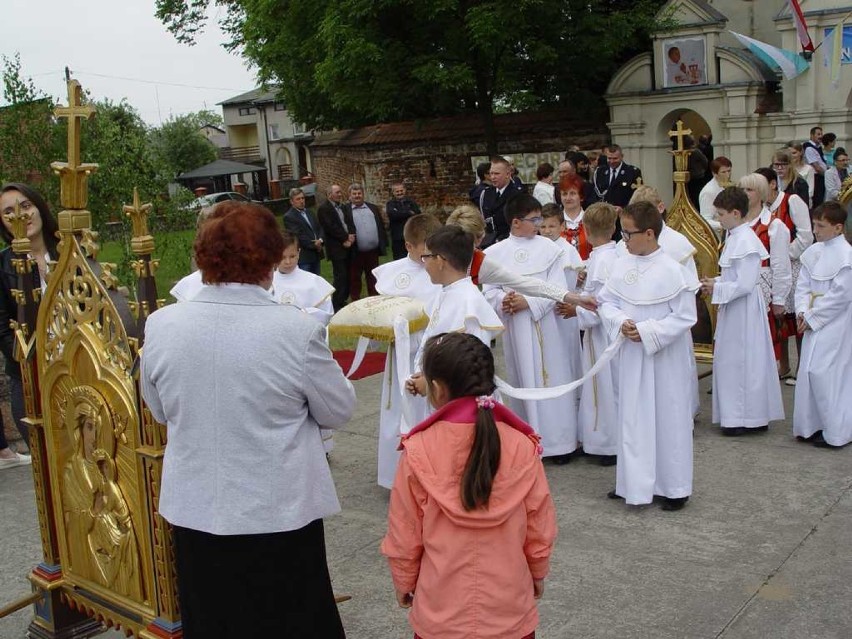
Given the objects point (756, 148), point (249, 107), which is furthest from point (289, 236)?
point (249, 107)

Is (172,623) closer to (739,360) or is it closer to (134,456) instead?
(134,456)

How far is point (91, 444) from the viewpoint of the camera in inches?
168

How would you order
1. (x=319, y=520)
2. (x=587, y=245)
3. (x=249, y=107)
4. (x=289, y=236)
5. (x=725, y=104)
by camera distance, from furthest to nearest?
(x=249, y=107) < (x=725, y=104) < (x=587, y=245) < (x=289, y=236) < (x=319, y=520)

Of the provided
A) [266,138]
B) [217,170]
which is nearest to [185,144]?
[266,138]

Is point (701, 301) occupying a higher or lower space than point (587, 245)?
lower

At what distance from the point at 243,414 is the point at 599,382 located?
175 inches

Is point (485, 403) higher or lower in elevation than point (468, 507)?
higher

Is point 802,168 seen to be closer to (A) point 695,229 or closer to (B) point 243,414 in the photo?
(A) point 695,229

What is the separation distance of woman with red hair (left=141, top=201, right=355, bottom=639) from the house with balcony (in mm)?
48411

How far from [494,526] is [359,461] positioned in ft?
14.2

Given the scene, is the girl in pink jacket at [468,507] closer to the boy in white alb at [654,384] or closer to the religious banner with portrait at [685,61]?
the boy in white alb at [654,384]

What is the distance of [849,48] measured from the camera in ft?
62.1

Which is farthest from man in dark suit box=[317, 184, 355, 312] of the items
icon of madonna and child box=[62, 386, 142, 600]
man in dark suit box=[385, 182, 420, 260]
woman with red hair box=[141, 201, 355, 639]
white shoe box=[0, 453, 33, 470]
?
woman with red hair box=[141, 201, 355, 639]

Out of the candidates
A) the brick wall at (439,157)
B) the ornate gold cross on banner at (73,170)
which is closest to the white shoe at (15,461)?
the ornate gold cross on banner at (73,170)
